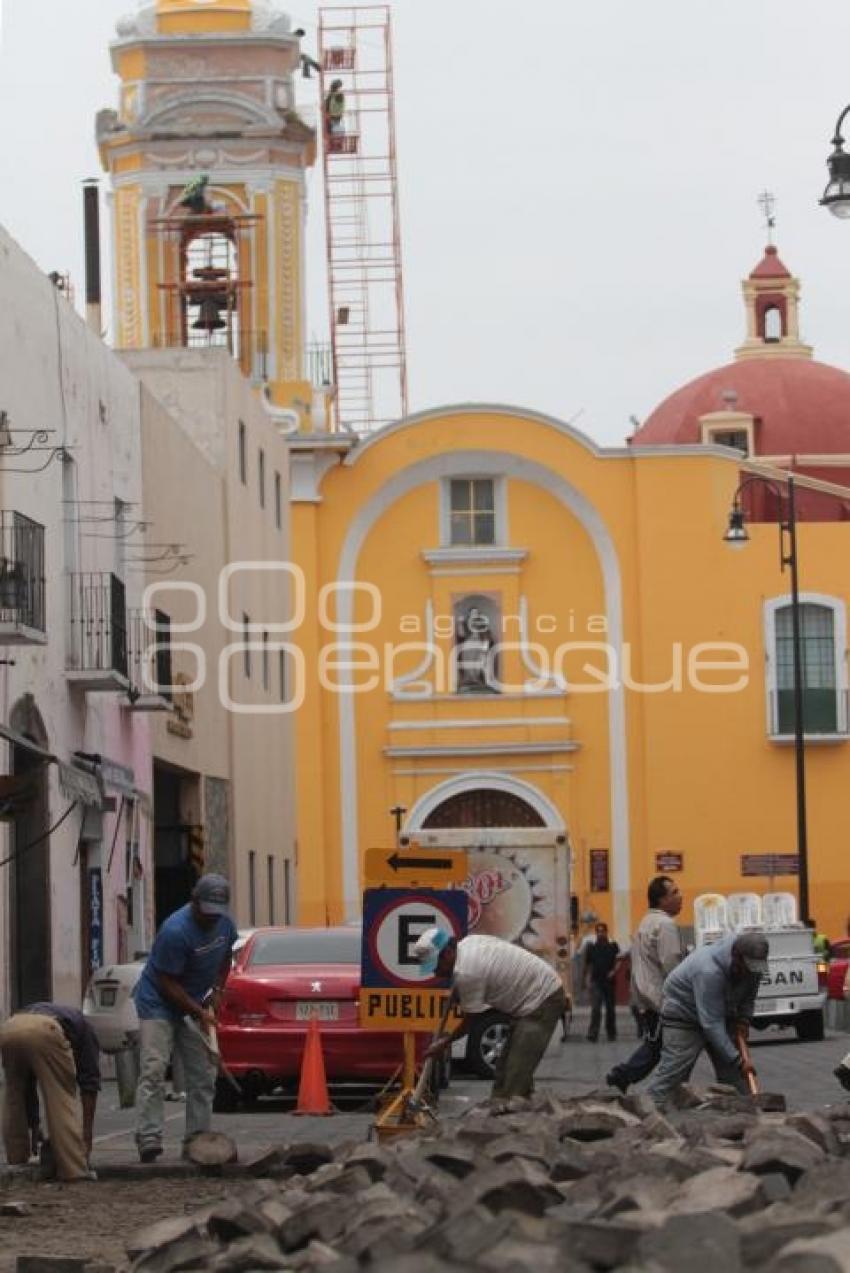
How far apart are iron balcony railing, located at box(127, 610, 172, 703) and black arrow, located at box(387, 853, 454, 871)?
17.5 m

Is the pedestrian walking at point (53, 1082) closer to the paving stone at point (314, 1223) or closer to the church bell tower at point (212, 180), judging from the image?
the paving stone at point (314, 1223)

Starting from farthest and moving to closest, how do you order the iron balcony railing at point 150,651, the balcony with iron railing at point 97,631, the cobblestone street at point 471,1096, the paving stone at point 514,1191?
the iron balcony railing at point 150,651 < the balcony with iron railing at point 97,631 < the cobblestone street at point 471,1096 < the paving stone at point 514,1191

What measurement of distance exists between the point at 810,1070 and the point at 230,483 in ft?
64.5

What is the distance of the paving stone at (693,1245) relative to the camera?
9.34 meters

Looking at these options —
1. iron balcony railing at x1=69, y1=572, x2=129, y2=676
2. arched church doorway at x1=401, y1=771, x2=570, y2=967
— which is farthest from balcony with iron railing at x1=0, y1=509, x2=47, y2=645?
arched church doorway at x1=401, y1=771, x2=570, y2=967

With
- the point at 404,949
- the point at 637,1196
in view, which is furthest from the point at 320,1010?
the point at 637,1196

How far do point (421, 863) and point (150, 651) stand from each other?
2089 centimetres

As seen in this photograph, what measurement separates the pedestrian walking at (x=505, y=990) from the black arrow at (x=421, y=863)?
0.74 meters

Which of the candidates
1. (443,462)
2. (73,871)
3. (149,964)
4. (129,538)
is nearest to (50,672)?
(73,871)

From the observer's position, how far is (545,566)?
65.6 m

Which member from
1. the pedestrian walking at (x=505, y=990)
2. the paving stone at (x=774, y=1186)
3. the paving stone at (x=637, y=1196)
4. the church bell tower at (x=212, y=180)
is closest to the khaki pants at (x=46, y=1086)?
the pedestrian walking at (x=505, y=990)

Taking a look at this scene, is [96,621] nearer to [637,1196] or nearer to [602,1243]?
[637,1196]

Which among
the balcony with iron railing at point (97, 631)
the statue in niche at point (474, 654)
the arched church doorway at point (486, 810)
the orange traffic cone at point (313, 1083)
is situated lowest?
the orange traffic cone at point (313, 1083)

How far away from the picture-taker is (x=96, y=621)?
3578 centimetres
